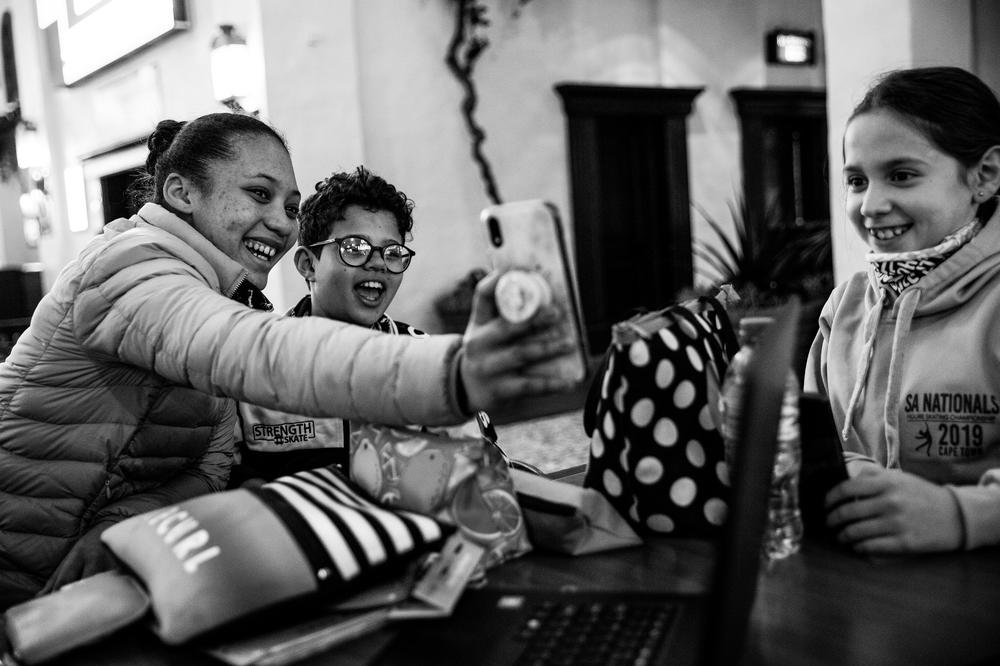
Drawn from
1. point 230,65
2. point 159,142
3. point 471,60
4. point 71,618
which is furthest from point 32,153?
point 71,618

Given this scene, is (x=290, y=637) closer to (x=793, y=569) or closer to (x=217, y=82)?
(x=793, y=569)

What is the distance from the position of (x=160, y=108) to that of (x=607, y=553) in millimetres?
6385

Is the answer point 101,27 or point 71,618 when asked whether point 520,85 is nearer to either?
point 101,27

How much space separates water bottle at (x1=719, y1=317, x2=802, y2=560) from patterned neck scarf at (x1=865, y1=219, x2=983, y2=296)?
509 millimetres

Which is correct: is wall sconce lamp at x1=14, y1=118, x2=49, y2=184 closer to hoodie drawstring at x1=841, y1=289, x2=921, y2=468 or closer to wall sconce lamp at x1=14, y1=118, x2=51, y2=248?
wall sconce lamp at x1=14, y1=118, x2=51, y2=248

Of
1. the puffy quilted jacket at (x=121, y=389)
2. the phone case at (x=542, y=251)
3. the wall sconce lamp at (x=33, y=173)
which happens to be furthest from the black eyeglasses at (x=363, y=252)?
the wall sconce lamp at (x=33, y=173)

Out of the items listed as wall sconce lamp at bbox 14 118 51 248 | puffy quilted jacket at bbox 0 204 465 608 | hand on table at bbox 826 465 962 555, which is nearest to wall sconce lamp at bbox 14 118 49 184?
wall sconce lamp at bbox 14 118 51 248

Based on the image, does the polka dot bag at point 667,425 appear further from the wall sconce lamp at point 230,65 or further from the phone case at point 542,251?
the wall sconce lamp at point 230,65

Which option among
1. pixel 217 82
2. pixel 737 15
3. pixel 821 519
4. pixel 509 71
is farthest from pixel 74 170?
pixel 821 519

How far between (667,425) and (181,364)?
25.6 inches

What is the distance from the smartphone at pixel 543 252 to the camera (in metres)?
0.83

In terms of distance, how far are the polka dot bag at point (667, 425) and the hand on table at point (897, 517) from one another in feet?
0.49

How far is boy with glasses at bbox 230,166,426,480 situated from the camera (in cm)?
170

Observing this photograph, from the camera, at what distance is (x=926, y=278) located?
4.58 ft
